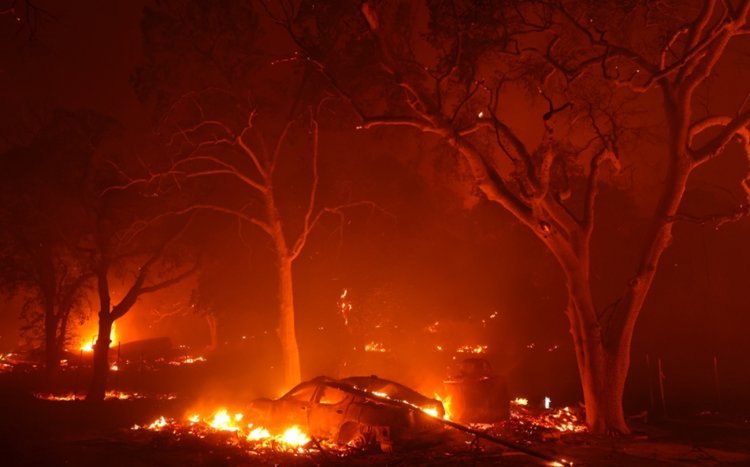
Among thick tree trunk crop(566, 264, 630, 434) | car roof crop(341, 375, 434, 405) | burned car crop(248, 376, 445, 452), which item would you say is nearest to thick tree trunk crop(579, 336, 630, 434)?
thick tree trunk crop(566, 264, 630, 434)

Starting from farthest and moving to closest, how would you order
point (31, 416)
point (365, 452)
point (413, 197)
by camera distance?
1. point (413, 197)
2. point (31, 416)
3. point (365, 452)

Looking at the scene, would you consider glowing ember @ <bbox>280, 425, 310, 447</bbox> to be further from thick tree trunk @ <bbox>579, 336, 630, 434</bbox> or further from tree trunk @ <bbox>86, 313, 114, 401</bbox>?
tree trunk @ <bbox>86, 313, 114, 401</bbox>

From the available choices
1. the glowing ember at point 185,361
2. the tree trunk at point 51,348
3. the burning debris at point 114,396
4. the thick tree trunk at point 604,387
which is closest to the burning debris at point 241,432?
the thick tree trunk at point 604,387

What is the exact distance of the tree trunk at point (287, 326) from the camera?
18.5 metres

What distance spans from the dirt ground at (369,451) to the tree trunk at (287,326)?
5.37 meters

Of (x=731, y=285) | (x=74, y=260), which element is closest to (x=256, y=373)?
(x=74, y=260)

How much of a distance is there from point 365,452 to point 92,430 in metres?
8.02

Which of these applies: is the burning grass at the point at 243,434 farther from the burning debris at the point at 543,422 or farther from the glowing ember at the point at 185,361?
the glowing ember at the point at 185,361

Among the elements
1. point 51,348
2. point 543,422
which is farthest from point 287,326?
point 51,348

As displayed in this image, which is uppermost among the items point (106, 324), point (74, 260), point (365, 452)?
point (74, 260)

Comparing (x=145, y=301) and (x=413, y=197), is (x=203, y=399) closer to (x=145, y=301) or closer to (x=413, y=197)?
(x=413, y=197)

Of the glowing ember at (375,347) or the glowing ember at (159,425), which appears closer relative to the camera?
the glowing ember at (159,425)

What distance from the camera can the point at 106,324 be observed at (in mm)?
21406

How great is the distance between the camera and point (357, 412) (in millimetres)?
11719
